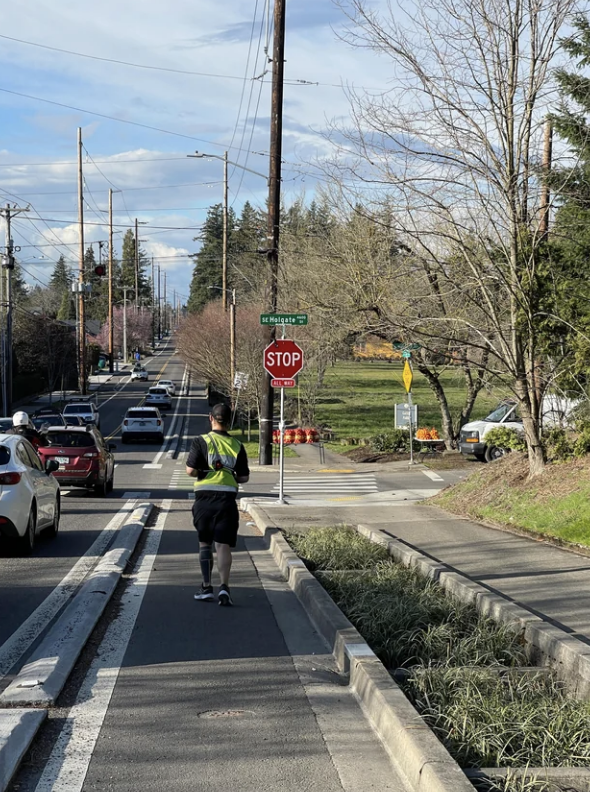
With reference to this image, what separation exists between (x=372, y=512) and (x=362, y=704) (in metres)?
11.5

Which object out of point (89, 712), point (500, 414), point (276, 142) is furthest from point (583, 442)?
point (276, 142)

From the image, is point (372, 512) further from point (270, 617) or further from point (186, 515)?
point (270, 617)

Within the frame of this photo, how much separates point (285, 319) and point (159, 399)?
4708 centimetres

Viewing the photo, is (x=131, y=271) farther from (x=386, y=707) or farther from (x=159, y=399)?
(x=386, y=707)

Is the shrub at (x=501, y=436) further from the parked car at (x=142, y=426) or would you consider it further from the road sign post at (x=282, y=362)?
the parked car at (x=142, y=426)

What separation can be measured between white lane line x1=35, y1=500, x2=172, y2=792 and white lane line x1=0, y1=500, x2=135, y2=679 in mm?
592

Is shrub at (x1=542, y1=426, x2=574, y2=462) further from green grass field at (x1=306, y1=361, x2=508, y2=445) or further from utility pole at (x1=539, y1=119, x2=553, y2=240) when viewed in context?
green grass field at (x1=306, y1=361, x2=508, y2=445)

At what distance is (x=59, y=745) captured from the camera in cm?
531

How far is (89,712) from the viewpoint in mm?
5898

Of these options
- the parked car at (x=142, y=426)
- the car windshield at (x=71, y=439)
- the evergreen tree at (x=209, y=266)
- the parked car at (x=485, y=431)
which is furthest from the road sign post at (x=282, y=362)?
the evergreen tree at (x=209, y=266)

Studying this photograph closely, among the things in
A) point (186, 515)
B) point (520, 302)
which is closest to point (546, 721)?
point (520, 302)

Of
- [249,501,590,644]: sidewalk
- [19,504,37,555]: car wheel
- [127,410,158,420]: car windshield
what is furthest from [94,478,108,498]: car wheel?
[127,410,158,420]: car windshield

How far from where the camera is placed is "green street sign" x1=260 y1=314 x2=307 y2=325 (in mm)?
19500

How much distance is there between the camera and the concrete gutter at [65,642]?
19.8 ft
